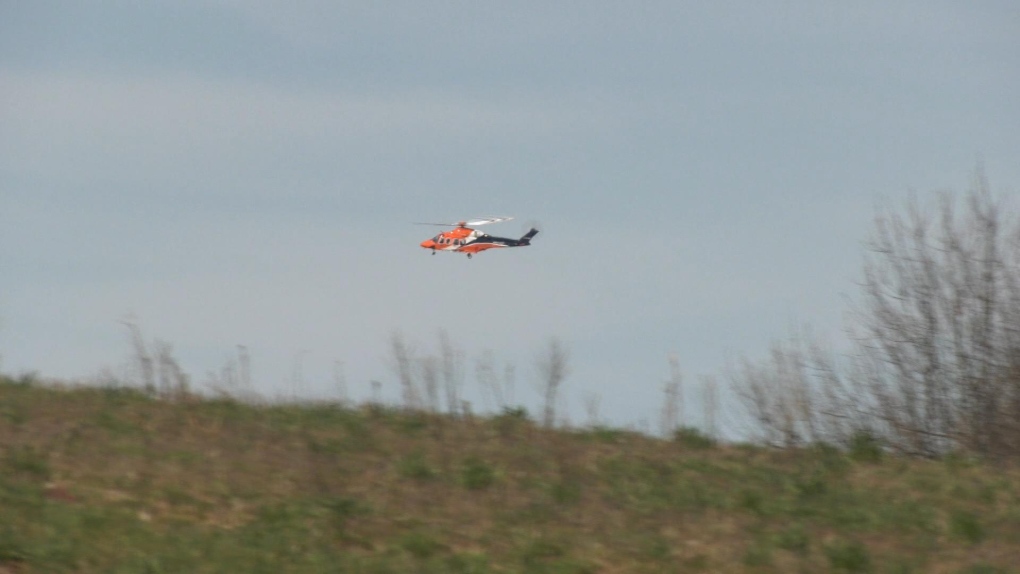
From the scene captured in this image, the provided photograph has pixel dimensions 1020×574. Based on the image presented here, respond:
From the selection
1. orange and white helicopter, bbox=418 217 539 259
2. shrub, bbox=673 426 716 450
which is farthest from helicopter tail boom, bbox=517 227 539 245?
shrub, bbox=673 426 716 450

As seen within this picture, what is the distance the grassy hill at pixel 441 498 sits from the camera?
35.3ft

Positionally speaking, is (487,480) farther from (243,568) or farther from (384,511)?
(243,568)

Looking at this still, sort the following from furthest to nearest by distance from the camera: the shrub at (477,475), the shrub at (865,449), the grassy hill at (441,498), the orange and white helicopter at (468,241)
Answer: the orange and white helicopter at (468,241) < the shrub at (865,449) < the shrub at (477,475) < the grassy hill at (441,498)

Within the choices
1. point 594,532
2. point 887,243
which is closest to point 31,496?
point 594,532

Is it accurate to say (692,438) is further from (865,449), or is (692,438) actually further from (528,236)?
(528,236)

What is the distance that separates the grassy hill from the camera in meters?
10.8

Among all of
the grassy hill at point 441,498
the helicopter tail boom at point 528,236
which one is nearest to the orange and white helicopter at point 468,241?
the helicopter tail boom at point 528,236

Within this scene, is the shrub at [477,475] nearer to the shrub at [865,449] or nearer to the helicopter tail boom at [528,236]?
the shrub at [865,449]

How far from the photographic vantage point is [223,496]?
1182 cm

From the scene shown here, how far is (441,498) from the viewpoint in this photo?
491 inches

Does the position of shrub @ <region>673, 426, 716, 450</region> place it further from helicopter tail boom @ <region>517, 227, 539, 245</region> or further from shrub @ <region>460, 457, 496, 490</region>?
helicopter tail boom @ <region>517, 227, 539, 245</region>

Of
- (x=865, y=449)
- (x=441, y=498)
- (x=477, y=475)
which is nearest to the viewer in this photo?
(x=441, y=498)

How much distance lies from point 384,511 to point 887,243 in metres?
13.3

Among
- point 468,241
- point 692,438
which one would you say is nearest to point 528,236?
point 468,241
